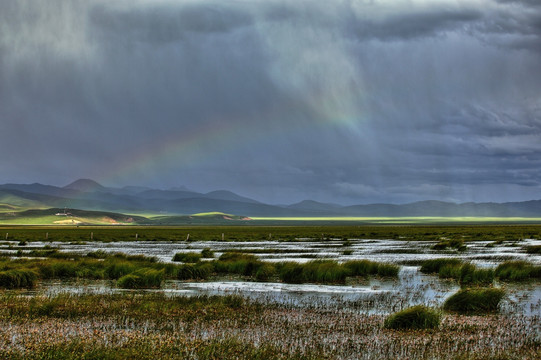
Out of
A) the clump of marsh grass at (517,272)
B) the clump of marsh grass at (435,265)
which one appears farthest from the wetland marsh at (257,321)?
the clump of marsh grass at (435,265)

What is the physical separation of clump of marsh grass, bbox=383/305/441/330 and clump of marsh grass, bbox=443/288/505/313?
148 inches

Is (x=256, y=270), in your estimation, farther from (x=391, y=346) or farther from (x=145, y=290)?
(x=391, y=346)

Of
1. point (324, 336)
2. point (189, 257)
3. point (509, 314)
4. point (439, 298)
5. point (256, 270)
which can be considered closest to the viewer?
point (324, 336)

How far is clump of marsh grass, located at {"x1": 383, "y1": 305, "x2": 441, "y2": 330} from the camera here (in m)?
16.6

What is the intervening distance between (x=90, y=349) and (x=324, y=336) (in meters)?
6.53

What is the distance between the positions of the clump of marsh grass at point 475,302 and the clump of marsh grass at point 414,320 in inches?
148

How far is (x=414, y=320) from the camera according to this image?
16719 millimetres

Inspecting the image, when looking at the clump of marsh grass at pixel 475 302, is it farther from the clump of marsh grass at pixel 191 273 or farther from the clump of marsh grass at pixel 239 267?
the clump of marsh grass at pixel 191 273

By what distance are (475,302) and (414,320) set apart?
491 centimetres

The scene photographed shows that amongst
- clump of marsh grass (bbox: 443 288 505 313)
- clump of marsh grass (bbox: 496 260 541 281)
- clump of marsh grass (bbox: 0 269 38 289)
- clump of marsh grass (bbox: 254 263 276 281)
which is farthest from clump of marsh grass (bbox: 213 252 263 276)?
clump of marsh grass (bbox: 443 288 505 313)

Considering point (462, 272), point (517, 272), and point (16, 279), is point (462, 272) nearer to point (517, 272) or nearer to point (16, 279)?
point (517, 272)

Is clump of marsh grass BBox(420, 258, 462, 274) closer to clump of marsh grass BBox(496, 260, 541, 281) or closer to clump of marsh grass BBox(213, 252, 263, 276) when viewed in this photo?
clump of marsh grass BBox(496, 260, 541, 281)

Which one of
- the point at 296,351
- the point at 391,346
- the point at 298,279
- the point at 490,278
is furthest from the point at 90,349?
the point at 490,278

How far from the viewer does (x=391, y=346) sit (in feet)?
47.1
